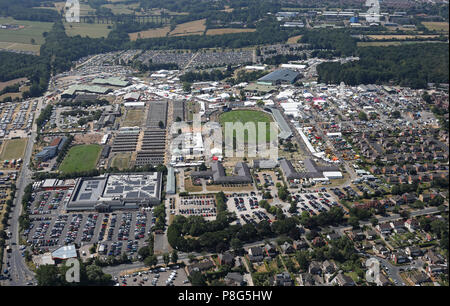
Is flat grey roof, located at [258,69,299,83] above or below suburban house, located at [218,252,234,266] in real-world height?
above

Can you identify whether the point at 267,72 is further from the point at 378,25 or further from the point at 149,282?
the point at 149,282

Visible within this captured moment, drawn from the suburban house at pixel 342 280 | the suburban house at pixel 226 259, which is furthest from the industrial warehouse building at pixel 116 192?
the suburban house at pixel 342 280

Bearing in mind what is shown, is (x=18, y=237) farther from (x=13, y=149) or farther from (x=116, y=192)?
(x=13, y=149)

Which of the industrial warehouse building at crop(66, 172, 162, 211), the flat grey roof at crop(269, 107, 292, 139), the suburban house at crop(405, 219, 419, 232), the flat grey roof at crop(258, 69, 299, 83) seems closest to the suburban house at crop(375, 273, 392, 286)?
the suburban house at crop(405, 219, 419, 232)

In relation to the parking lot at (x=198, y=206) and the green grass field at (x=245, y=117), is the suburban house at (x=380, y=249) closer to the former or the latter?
the parking lot at (x=198, y=206)

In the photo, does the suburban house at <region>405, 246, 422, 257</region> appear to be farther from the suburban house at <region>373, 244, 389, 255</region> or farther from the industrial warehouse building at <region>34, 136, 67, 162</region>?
the industrial warehouse building at <region>34, 136, 67, 162</region>

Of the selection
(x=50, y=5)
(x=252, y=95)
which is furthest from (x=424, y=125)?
(x=50, y=5)
